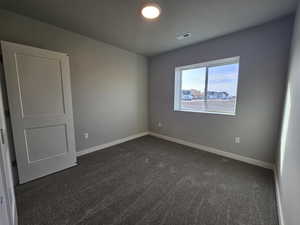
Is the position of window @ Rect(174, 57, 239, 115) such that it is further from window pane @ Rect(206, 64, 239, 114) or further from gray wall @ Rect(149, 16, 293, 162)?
gray wall @ Rect(149, 16, 293, 162)

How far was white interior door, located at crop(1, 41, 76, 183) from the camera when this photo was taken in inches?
73.6

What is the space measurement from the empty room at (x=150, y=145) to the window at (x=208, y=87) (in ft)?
0.08

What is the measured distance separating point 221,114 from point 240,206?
1743mm

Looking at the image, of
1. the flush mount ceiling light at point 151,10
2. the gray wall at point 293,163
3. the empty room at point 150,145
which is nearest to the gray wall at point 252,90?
the empty room at point 150,145

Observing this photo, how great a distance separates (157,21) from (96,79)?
1787 mm

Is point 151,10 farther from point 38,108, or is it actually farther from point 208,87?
point 38,108

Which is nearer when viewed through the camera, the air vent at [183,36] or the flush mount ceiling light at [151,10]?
the flush mount ceiling light at [151,10]

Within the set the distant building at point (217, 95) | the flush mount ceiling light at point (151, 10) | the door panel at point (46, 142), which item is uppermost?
the flush mount ceiling light at point (151, 10)

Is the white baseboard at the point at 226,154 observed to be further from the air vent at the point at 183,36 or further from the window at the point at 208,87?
the air vent at the point at 183,36

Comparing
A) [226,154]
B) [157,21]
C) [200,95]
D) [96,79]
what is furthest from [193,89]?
[96,79]

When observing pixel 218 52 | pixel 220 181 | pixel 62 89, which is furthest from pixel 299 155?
pixel 62 89

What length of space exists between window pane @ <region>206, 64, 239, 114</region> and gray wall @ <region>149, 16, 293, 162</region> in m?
0.17

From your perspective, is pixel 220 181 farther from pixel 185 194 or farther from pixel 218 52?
pixel 218 52

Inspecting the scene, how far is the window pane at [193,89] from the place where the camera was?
323 centimetres
